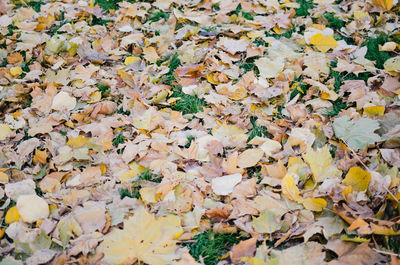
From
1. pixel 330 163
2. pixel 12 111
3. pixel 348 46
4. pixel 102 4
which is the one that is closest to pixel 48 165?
pixel 12 111

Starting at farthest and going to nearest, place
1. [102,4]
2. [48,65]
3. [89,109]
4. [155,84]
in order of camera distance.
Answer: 1. [102,4]
2. [48,65]
3. [155,84]
4. [89,109]

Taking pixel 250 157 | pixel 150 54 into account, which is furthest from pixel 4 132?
pixel 250 157

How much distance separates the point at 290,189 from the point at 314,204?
13 cm

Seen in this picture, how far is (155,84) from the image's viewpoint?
8.26ft

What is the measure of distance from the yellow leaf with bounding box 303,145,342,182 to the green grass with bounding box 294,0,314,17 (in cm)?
177

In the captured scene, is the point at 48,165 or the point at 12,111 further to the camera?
the point at 12,111

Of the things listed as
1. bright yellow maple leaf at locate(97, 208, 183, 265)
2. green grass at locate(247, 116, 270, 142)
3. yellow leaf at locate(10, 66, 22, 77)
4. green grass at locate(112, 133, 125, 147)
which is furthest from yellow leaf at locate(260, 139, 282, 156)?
yellow leaf at locate(10, 66, 22, 77)

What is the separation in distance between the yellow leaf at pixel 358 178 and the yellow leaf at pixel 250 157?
46 centimetres

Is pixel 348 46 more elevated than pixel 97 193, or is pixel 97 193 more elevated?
pixel 348 46

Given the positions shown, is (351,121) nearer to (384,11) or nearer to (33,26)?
(384,11)

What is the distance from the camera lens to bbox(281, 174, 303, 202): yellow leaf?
1.66 metres

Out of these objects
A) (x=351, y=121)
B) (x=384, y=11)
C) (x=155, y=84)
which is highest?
(x=384, y=11)

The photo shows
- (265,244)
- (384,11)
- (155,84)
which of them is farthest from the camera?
(384,11)

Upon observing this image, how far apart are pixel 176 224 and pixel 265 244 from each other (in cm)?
42
